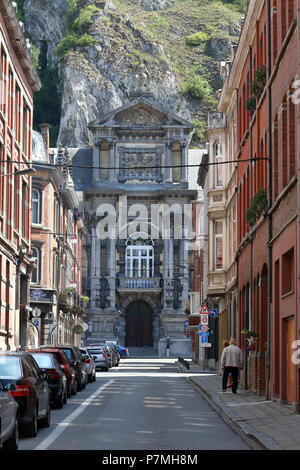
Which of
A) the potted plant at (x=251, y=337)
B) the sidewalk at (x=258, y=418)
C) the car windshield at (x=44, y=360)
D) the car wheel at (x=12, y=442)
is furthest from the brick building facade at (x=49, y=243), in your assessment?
the car wheel at (x=12, y=442)

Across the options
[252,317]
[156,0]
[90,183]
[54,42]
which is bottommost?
[252,317]

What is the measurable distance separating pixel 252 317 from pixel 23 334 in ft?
53.3

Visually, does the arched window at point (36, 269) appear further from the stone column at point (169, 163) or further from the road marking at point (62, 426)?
the road marking at point (62, 426)

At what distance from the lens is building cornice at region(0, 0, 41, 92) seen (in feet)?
125

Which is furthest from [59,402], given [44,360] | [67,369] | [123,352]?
[123,352]

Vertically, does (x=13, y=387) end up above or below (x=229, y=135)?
below

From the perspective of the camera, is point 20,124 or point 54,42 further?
point 54,42

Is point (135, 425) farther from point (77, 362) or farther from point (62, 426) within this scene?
point (77, 362)

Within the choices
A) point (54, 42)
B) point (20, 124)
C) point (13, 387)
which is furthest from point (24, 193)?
point (54, 42)

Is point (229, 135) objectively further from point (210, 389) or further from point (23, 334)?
point (210, 389)

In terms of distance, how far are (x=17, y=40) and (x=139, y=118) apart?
57.0 m
